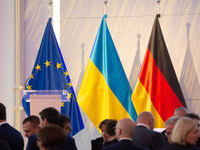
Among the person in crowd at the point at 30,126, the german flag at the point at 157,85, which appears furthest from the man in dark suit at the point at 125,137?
the german flag at the point at 157,85

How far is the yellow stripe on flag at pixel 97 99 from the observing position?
6066 millimetres

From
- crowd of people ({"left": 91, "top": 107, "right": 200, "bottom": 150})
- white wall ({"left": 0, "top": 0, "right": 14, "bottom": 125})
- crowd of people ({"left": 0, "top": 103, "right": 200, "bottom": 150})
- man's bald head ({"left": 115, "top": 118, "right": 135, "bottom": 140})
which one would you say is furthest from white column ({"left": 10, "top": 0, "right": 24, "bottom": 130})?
man's bald head ({"left": 115, "top": 118, "right": 135, "bottom": 140})

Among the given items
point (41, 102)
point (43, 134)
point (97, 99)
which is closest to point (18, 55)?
point (97, 99)

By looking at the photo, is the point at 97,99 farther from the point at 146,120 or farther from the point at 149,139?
the point at 149,139

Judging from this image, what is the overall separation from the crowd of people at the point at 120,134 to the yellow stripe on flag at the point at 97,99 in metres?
2.22

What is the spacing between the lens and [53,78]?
20.4 feet

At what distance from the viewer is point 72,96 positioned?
6.20m

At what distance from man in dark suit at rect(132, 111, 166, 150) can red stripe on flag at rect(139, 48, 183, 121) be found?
2198 mm

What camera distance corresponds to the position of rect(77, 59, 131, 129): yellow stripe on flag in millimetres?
6066

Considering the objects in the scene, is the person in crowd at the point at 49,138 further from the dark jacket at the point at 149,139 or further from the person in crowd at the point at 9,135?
the dark jacket at the point at 149,139

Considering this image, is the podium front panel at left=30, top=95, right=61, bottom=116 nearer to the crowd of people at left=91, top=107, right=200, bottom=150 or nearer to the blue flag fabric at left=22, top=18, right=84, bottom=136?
the crowd of people at left=91, top=107, right=200, bottom=150

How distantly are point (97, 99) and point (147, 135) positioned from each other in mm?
2652

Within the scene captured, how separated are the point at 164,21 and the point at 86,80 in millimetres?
2081

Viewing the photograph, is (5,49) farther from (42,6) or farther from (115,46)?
(115,46)
